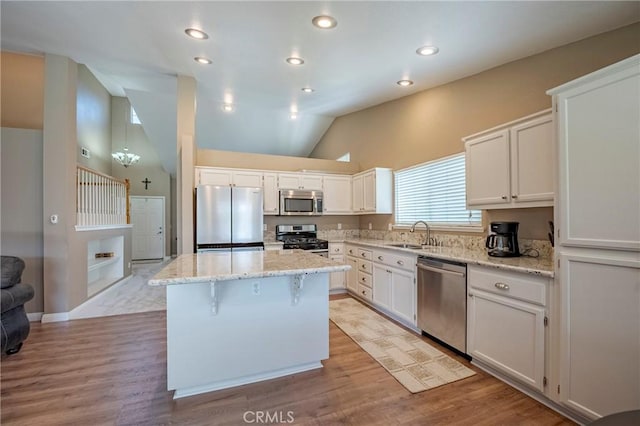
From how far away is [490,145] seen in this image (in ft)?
8.93

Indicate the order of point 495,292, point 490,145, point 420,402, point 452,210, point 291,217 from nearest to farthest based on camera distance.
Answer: point 420,402 → point 495,292 → point 490,145 → point 452,210 → point 291,217

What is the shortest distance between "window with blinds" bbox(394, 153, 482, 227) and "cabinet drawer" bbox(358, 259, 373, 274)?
A: 0.89 meters

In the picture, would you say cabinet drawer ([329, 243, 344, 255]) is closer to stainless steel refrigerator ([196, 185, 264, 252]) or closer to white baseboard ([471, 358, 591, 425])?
stainless steel refrigerator ([196, 185, 264, 252])

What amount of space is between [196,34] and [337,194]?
3266 mm

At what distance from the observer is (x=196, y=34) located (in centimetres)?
284

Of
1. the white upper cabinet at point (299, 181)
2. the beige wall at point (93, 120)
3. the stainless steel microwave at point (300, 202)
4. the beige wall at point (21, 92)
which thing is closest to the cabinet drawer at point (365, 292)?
the stainless steel microwave at point (300, 202)

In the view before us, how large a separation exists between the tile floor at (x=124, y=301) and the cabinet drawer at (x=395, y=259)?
3.25 m

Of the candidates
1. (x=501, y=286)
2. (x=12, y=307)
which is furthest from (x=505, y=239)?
(x=12, y=307)

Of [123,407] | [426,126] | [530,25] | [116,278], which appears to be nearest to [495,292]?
[530,25]

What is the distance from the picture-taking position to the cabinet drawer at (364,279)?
416 centimetres

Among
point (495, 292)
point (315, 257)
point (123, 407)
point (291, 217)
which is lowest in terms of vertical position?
point (123, 407)

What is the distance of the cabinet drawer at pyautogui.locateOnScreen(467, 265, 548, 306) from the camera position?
6.58ft

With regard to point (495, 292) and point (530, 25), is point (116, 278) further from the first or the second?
point (530, 25)

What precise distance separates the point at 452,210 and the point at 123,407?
12.3 ft
